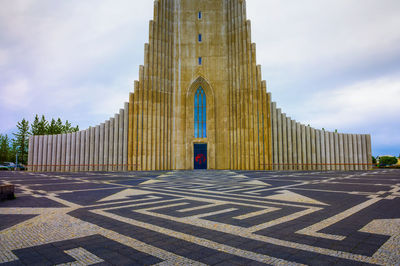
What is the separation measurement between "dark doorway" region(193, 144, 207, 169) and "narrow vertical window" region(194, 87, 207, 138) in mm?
1528

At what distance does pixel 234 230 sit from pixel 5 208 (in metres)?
6.38

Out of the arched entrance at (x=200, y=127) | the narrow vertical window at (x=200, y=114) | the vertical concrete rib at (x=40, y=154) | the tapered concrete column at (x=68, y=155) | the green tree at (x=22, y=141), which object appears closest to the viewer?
the tapered concrete column at (x=68, y=155)

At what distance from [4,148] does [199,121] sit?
5794 centimetres

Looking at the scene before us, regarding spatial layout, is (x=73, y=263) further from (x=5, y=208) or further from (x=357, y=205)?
(x=357, y=205)

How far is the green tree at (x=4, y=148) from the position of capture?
2394 inches

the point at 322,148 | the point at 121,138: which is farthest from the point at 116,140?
the point at 322,148

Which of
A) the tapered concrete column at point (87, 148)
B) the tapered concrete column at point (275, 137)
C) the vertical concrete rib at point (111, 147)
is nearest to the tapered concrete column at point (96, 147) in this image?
the tapered concrete column at point (87, 148)

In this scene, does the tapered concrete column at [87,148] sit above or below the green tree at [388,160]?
above

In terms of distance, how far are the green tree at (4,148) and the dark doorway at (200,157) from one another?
185 ft

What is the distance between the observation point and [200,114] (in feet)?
109

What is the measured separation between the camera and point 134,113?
99.6ft

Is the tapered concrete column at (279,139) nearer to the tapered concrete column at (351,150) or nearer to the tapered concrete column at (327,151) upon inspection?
the tapered concrete column at (327,151)

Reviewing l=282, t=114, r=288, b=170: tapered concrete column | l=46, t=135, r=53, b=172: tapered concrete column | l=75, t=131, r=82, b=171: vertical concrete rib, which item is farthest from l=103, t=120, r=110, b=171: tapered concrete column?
l=282, t=114, r=288, b=170: tapered concrete column

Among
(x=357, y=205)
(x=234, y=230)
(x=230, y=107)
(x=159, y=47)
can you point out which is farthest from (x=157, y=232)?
(x=159, y=47)
